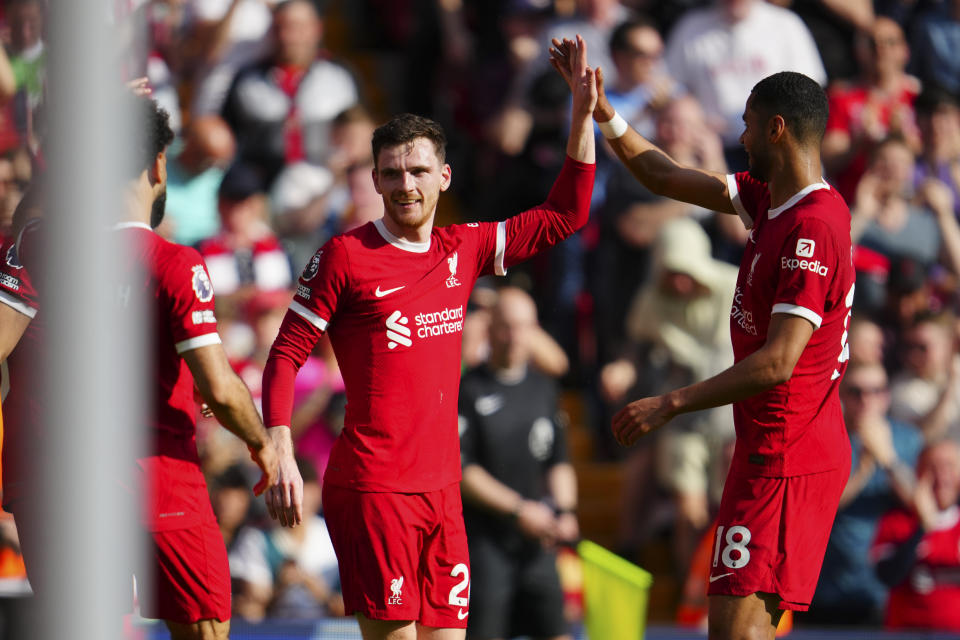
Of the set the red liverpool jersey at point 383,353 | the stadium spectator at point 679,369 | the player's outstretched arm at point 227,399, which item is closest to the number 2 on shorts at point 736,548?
the red liverpool jersey at point 383,353

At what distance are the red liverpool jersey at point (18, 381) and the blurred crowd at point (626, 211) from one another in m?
2.50

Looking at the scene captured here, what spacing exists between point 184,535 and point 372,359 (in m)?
0.93

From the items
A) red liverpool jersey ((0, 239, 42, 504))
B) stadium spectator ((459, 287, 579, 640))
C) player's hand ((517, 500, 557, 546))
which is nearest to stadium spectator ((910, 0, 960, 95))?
stadium spectator ((459, 287, 579, 640))

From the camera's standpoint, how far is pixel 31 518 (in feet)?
16.6

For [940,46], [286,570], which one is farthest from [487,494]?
[940,46]

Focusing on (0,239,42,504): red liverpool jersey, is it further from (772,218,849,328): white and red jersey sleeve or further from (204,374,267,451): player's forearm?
(772,218,849,328): white and red jersey sleeve

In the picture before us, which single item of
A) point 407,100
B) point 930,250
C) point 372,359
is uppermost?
point 407,100

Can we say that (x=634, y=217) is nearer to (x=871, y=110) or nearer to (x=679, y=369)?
(x=679, y=369)

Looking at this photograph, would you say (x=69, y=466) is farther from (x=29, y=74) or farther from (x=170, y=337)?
(x=29, y=74)

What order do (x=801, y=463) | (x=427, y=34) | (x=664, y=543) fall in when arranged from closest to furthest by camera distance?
(x=801, y=463)
(x=664, y=543)
(x=427, y=34)

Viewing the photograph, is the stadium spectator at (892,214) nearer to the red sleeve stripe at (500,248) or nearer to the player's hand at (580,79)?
the player's hand at (580,79)

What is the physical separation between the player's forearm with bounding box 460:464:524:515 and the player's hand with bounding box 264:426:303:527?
234cm

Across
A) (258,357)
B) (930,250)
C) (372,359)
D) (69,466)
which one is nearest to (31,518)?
(372,359)

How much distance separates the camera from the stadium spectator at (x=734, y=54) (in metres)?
9.59
